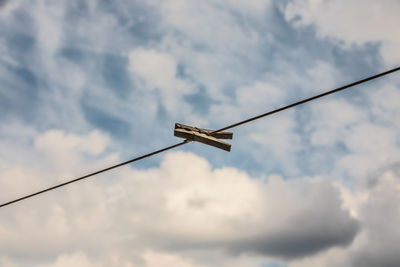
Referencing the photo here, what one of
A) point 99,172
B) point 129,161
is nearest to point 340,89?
point 129,161

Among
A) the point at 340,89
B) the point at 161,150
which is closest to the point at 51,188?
the point at 161,150

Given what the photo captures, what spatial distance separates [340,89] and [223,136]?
146 inches

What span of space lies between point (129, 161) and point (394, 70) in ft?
18.8

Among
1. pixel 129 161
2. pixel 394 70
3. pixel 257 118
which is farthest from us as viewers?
pixel 129 161

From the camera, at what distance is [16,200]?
981cm

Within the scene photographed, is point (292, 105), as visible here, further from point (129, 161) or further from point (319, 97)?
point (129, 161)

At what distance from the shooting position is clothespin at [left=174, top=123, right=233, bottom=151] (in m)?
9.56

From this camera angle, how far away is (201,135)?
9.59 meters

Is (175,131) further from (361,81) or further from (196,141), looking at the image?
(361,81)

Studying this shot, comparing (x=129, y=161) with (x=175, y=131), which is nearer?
(x=129, y=161)

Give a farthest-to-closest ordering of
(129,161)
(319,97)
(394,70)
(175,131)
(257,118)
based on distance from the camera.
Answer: (175,131), (129,161), (257,118), (319,97), (394,70)

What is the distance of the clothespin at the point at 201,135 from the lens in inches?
376

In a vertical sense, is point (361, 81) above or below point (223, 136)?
below

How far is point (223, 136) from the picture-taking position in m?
9.95
